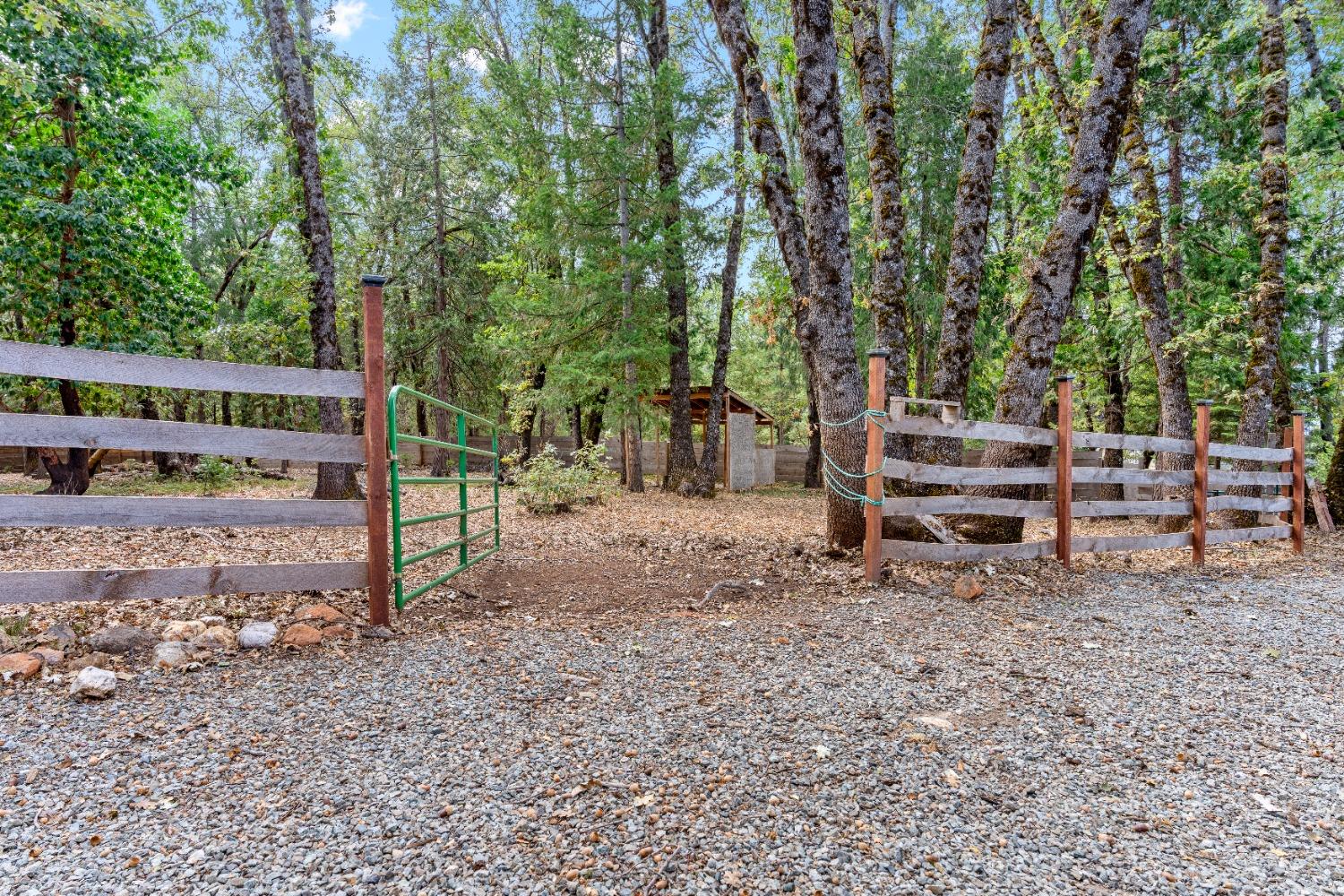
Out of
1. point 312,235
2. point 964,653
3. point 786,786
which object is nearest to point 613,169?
point 312,235

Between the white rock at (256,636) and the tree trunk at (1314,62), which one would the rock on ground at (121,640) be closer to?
the white rock at (256,636)

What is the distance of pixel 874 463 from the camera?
4.23 m

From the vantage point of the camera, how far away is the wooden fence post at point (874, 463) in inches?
162

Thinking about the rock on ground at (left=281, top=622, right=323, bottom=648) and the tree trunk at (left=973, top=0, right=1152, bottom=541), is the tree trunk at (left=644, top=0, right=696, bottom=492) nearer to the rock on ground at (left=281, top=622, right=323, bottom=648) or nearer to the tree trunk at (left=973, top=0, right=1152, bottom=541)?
the tree trunk at (left=973, top=0, right=1152, bottom=541)

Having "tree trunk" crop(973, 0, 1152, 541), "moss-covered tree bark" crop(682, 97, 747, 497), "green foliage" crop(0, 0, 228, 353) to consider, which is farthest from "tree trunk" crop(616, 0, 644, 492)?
"tree trunk" crop(973, 0, 1152, 541)

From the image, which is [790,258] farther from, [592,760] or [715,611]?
[592,760]

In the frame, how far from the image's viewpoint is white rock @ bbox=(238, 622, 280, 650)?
2.88 m

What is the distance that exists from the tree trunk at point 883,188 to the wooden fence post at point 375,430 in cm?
404

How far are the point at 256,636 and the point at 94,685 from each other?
595 millimetres

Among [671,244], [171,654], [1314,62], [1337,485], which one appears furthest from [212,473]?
[1337,485]

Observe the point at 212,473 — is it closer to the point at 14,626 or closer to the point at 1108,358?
the point at 14,626

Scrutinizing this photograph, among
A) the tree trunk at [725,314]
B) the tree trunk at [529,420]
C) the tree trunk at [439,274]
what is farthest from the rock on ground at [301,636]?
the tree trunk at [439,274]

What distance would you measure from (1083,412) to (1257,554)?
48.7 feet

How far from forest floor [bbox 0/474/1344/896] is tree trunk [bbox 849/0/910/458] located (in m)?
2.56
